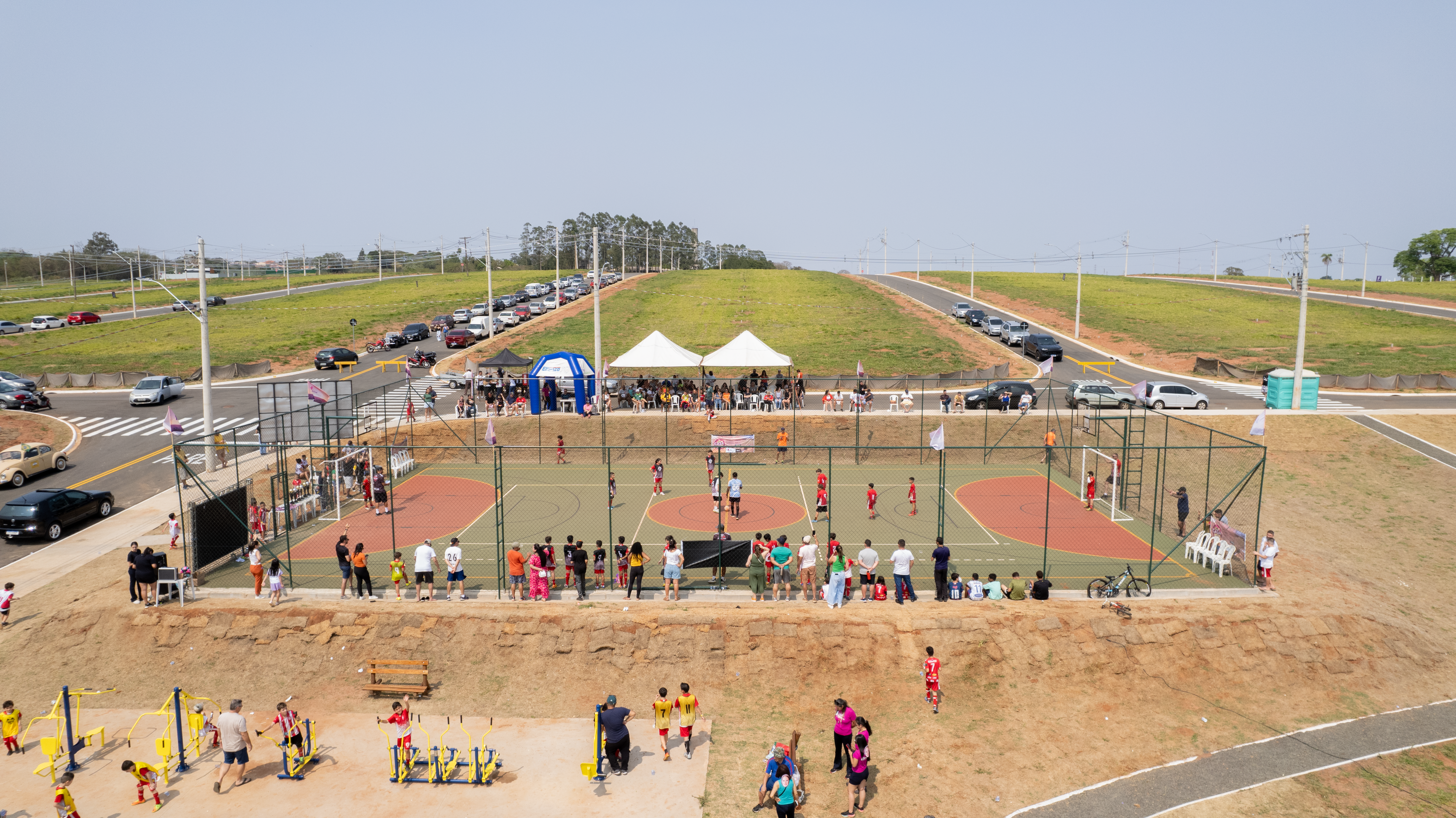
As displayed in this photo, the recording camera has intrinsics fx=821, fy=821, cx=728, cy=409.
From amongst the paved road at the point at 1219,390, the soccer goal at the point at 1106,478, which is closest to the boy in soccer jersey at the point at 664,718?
the soccer goal at the point at 1106,478

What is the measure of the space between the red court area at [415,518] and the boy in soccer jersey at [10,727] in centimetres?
768

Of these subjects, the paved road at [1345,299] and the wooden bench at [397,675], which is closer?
the wooden bench at [397,675]

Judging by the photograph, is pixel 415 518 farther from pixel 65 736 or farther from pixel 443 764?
pixel 443 764

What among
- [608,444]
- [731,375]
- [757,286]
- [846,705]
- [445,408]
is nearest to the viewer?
[846,705]

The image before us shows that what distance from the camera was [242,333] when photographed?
74.1m

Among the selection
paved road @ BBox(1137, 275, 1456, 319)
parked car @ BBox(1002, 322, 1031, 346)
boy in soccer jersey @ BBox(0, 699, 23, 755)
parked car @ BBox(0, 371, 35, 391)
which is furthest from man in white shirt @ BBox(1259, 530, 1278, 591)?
paved road @ BBox(1137, 275, 1456, 319)

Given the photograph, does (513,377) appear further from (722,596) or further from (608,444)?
(722,596)

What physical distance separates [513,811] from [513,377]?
3285 centimetres

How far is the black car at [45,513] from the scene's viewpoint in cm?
2553

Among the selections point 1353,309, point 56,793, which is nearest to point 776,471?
point 56,793

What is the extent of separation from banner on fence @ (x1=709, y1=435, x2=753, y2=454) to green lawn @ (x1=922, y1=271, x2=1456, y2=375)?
40.0m

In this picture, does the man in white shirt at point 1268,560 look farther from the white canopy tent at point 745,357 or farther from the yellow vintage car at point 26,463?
the yellow vintage car at point 26,463

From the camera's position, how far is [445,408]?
43500 mm

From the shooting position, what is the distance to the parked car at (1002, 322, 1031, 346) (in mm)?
64312
